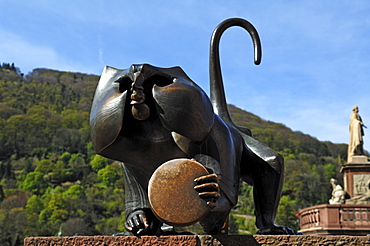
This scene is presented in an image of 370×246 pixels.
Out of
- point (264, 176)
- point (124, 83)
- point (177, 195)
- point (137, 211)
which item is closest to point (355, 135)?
point (264, 176)

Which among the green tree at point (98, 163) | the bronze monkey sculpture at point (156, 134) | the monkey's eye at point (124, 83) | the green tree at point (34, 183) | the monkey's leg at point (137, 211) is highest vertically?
the green tree at point (98, 163)

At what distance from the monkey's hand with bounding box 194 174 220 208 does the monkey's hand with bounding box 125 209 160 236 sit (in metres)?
0.59

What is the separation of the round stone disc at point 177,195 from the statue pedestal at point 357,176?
1899cm

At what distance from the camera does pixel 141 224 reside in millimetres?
3131

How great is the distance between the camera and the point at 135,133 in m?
3.09

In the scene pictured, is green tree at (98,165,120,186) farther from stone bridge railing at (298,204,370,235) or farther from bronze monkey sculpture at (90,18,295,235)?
bronze monkey sculpture at (90,18,295,235)

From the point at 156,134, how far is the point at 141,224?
552 mm

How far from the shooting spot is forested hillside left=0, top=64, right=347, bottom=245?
4353cm

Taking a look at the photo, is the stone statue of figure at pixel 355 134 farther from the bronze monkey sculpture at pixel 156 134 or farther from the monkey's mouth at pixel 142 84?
the monkey's mouth at pixel 142 84

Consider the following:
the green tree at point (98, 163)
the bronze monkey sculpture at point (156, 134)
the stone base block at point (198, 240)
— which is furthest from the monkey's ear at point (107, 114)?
the green tree at point (98, 163)

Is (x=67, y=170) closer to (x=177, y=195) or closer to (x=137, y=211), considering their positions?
(x=137, y=211)

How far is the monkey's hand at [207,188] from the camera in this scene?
2662mm

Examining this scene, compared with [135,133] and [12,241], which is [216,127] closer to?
[135,133]

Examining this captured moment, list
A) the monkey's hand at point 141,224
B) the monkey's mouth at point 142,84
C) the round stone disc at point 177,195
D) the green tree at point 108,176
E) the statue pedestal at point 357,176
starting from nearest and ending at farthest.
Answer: the round stone disc at point 177,195 < the monkey's mouth at point 142,84 < the monkey's hand at point 141,224 < the statue pedestal at point 357,176 < the green tree at point 108,176
